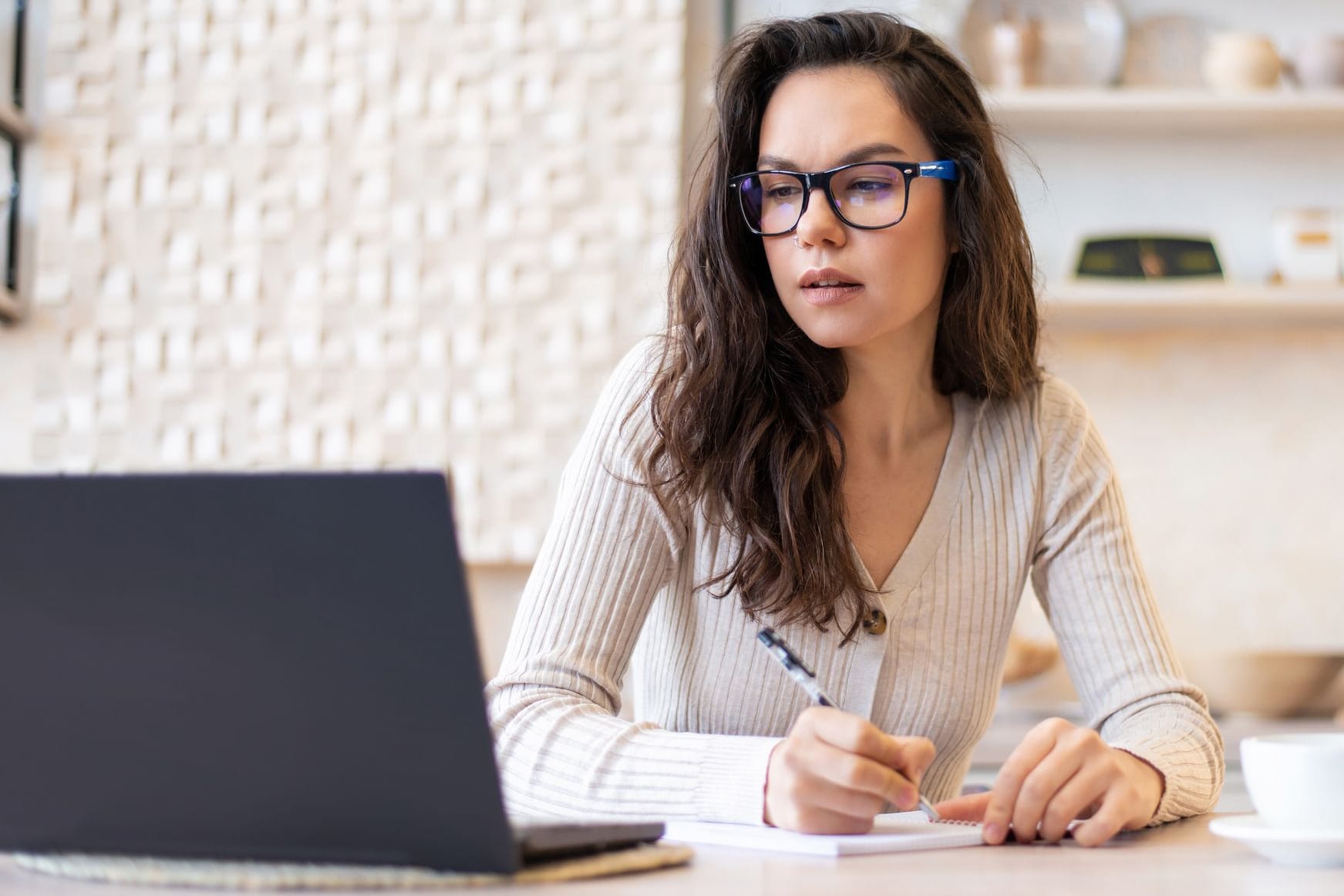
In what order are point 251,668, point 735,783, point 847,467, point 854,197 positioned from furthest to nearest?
1. point 847,467
2. point 854,197
3. point 735,783
4. point 251,668

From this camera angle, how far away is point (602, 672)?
1.30 meters

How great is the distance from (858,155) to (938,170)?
0.10 metres

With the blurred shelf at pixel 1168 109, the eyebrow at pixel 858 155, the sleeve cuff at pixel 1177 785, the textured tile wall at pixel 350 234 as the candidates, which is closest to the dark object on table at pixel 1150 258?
the blurred shelf at pixel 1168 109

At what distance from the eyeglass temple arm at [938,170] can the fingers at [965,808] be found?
2.16 ft

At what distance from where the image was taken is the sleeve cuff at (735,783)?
101 cm

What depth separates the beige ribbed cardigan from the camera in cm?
128

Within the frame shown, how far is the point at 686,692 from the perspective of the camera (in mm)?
1464

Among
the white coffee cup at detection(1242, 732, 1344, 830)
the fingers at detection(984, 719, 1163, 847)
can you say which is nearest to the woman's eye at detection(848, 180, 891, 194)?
the fingers at detection(984, 719, 1163, 847)

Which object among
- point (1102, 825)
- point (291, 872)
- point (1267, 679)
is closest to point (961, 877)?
point (1102, 825)

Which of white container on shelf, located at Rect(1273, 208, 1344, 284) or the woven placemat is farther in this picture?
white container on shelf, located at Rect(1273, 208, 1344, 284)

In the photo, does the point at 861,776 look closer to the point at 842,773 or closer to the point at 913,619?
the point at 842,773

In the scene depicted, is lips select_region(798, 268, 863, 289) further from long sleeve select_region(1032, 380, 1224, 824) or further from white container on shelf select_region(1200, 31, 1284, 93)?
white container on shelf select_region(1200, 31, 1284, 93)

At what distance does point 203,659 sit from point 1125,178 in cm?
255

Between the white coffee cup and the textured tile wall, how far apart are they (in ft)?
6.51
